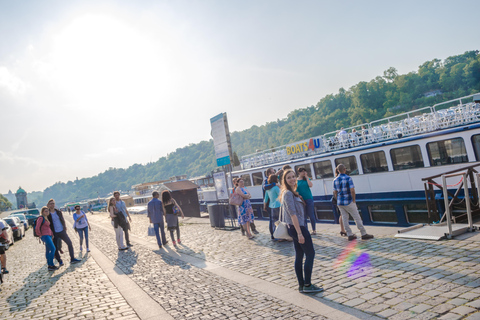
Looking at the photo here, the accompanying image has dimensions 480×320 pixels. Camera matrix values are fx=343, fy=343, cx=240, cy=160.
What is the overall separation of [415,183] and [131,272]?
9974mm

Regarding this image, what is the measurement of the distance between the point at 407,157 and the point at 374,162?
56.1 inches

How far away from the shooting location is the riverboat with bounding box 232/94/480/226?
11367 mm

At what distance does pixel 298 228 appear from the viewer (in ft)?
16.3

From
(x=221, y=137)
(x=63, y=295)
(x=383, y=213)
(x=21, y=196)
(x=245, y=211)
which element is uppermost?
(x=21, y=196)

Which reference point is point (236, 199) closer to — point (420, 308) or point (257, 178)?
point (420, 308)

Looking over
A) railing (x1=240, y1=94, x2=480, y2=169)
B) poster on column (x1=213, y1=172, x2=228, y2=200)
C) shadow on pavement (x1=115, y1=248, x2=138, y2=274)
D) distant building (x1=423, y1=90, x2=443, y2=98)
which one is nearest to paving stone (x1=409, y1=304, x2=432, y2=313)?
shadow on pavement (x1=115, y1=248, x2=138, y2=274)

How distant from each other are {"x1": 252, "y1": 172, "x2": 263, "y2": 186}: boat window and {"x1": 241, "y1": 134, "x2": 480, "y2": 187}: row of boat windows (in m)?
4.99

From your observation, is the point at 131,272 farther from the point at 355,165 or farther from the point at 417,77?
the point at 417,77

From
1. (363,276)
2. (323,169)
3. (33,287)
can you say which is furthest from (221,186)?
(363,276)

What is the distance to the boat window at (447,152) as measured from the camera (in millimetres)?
11133

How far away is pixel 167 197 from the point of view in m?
11.4

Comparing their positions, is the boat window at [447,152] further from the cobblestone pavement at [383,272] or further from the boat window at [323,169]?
the cobblestone pavement at [383,272]

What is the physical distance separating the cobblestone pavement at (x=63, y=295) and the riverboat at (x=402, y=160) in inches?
315

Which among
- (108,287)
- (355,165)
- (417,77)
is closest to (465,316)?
(108,287)
